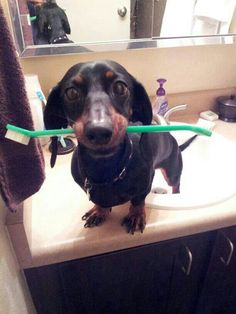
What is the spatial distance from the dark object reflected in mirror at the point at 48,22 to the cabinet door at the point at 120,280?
2.43 feet

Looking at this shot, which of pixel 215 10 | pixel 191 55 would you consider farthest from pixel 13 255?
pixel 215 10

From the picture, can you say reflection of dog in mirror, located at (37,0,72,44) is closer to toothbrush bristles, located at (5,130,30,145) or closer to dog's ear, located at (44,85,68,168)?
dog's ear, located at (44,85,68,168)

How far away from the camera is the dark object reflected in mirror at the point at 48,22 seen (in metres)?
0.87

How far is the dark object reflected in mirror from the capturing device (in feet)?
2.86

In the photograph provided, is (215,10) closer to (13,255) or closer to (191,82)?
(191,82)

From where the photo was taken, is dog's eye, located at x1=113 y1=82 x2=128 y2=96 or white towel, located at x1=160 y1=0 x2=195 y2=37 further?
white towel, located at x1=160 y1=0 x2=195 y2=37

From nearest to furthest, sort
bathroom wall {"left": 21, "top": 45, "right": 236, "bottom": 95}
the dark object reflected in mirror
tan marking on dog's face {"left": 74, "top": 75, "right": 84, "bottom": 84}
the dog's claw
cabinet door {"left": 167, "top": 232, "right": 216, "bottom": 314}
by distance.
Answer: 1. tan marking on dog's face {"left": 74, "top": 75, "right": 84, "bottom": 84}
2. the dog's claw
3. cabinet door {"left": 167, "top": 232, "right": 216, "bottom": 314}
4. the dark object reflected in mirror
5. bathroom wall {"left": 21, "top": 45, "right": 236, "bottom": 95}

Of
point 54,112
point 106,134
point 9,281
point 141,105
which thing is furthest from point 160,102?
point 9,281

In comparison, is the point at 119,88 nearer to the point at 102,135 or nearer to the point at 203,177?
the point at 102,135

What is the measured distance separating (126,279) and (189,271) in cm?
19

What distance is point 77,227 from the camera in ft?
2.13

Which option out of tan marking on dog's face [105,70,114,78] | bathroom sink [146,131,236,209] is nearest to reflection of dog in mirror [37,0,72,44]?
tan marking on dog's face [105,70,114,78]

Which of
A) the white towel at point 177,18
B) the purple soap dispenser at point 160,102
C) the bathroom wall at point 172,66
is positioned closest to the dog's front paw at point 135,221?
the purple soap dispenser at point 160,102

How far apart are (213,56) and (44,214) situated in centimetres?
95
